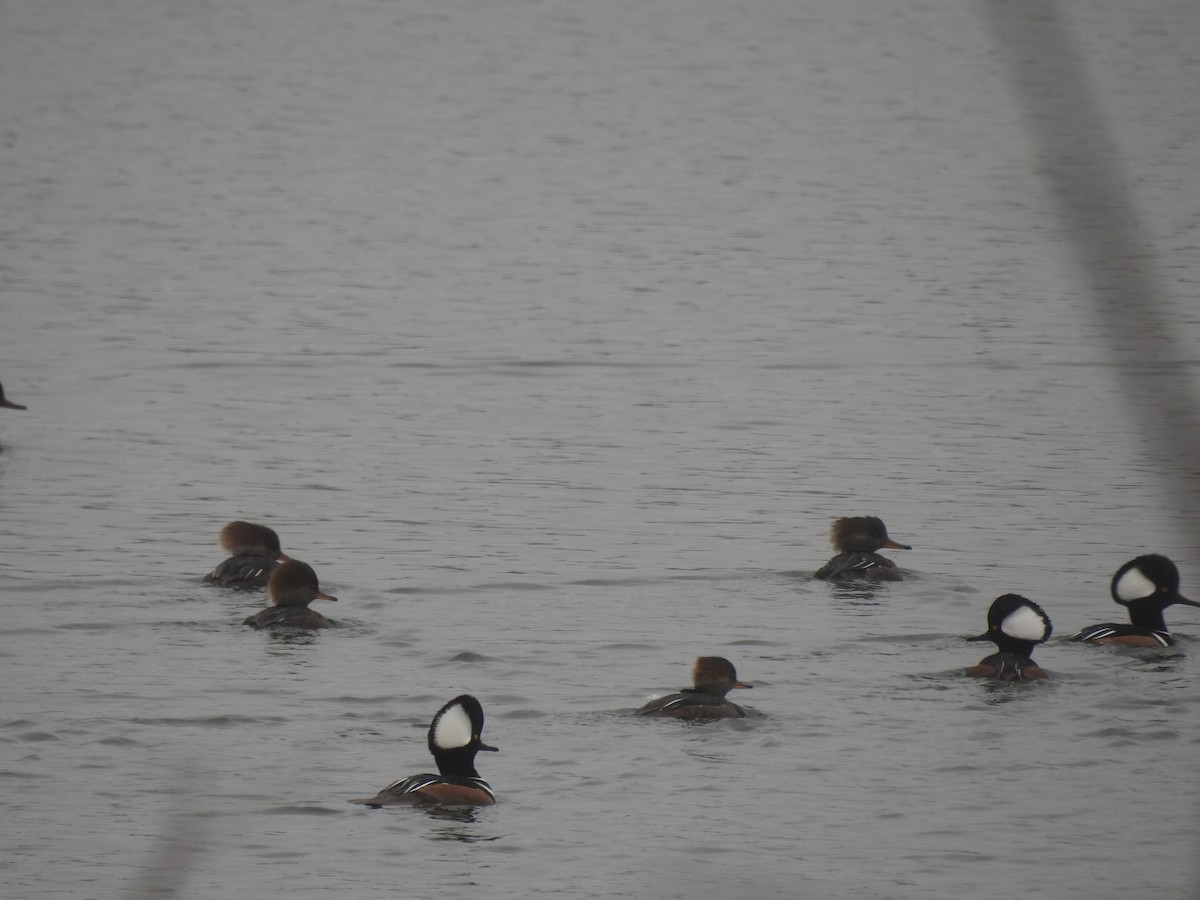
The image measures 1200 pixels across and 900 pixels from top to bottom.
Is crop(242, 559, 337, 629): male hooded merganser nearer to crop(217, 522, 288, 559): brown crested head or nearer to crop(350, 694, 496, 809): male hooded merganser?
crop(217, 522, 288, 559): brown crested head

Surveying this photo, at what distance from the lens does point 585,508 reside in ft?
45.9

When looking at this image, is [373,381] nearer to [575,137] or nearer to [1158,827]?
[1158,827]

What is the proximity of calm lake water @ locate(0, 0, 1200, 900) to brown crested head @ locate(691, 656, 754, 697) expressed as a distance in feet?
0.70

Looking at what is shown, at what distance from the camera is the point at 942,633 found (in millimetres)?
10391

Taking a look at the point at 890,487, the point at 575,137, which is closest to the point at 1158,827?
the point at 890,487

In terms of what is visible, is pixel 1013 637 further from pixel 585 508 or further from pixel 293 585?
pixel 585 508

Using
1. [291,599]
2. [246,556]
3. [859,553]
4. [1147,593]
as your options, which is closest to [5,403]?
[246,556]

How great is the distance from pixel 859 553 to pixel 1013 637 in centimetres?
224

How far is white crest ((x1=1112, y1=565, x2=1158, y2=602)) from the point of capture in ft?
33.5

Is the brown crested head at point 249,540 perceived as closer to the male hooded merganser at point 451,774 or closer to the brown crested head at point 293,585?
the brown crested head at point 293,585

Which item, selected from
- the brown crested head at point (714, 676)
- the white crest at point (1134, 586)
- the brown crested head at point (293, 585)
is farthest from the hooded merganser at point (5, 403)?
the white crest at point (1134, 586)

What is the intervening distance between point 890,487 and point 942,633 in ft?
14.1

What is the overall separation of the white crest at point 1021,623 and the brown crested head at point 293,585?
3.63m

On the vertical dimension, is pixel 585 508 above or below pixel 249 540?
above
